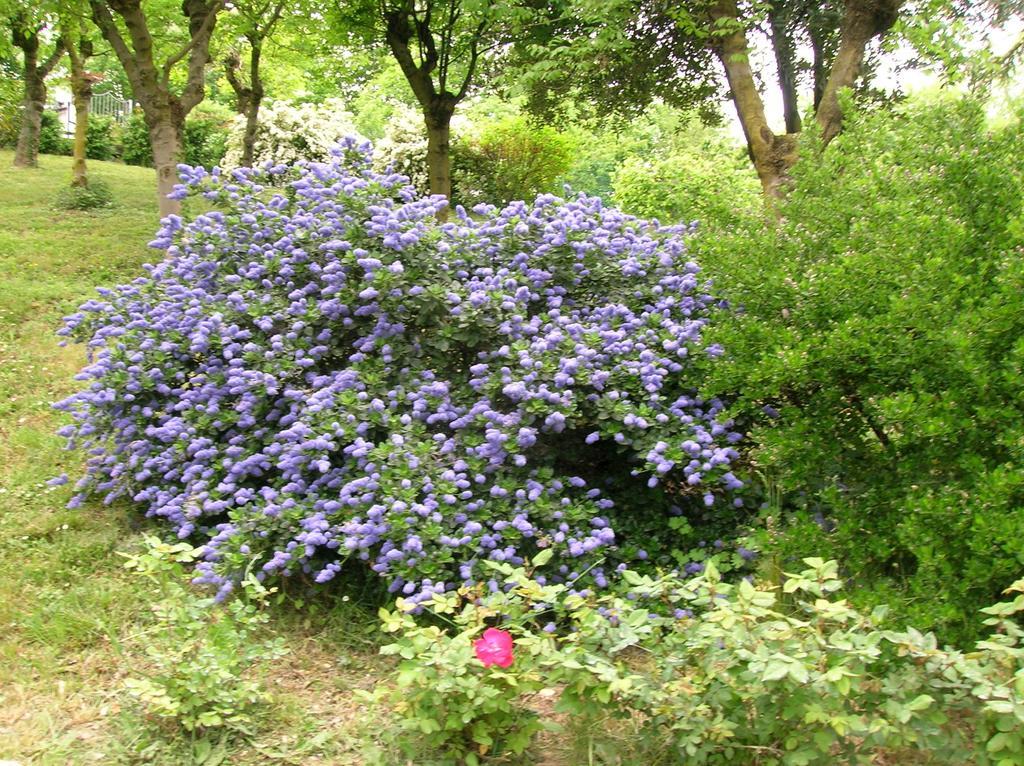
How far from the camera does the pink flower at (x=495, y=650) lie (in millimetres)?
2285

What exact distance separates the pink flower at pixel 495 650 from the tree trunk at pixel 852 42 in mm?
5307

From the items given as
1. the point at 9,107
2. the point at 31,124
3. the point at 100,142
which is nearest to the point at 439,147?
the point at 9,107

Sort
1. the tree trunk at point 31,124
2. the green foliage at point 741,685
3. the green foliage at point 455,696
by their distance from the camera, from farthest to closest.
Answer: the tree trunk at point 31,124 → the green foliage at point 455,696 → the green foliage at point 741,685

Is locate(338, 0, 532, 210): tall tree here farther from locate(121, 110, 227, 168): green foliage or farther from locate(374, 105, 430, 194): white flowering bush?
locate(121, 110, 227, 168): green foliage

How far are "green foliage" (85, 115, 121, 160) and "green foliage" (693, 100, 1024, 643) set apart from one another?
75.6ft

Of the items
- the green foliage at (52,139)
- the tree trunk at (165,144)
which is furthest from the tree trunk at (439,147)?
the green foliage at (52,139)

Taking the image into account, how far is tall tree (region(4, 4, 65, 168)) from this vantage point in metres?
13.1

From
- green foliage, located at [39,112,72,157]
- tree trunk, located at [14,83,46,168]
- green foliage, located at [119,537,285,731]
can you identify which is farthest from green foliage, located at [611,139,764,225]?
green foliage, located at [39,112,72,157]

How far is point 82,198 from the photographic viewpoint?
41.7 ft

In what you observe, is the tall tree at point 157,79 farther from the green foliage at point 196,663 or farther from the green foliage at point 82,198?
the green foliage at point 196,663

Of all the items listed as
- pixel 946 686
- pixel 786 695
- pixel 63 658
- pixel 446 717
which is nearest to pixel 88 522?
pixel 63 658

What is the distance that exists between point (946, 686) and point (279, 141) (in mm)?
17487

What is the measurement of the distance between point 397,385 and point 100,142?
22.7 meters

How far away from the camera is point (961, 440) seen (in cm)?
273
